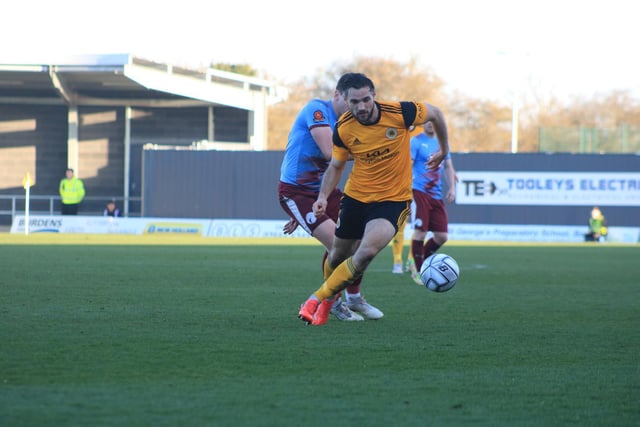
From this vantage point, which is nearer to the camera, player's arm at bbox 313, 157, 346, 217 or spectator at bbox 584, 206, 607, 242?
player's arm at bbox 313, 157, 346, 217

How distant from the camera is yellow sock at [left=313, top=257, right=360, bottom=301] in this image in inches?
290

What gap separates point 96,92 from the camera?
38.4 metres

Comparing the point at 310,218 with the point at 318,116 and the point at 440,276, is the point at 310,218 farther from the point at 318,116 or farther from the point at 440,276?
Result: the point at 440,276

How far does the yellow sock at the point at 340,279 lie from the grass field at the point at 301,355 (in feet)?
0.96

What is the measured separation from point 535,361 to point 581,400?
116 centimetres

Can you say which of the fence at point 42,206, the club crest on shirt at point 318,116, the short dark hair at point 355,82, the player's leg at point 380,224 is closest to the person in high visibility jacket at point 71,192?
the fence at point 42,206

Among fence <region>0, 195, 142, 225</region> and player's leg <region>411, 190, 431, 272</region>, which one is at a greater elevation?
player's leg <region>411, 190, 431, 272</region>

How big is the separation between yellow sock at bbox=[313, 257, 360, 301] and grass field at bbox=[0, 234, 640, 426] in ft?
0.96

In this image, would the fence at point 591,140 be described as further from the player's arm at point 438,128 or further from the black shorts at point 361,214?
the black shorts at point 361,214

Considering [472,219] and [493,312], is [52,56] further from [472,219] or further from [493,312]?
[493,312]

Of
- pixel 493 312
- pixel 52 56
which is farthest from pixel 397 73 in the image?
pixel 493 312

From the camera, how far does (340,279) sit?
24.2 feet

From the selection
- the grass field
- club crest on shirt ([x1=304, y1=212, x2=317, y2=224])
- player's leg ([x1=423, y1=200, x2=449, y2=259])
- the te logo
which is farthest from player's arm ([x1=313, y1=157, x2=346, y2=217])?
the te logo

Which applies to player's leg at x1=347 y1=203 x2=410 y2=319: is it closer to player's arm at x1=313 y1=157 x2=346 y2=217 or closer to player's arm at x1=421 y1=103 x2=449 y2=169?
player's arm at x1=313 y1=157 x2=346 y2=217
